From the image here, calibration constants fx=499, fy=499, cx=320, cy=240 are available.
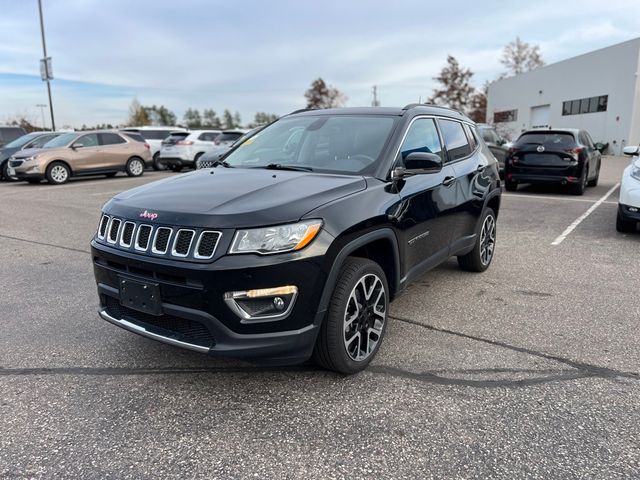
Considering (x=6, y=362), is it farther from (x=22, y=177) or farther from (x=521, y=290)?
(x=22, y=177)

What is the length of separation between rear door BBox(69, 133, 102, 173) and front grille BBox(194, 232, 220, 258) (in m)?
14.7

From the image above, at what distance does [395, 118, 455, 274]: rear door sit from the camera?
12.1 ft

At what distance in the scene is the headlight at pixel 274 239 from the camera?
268 centimetres

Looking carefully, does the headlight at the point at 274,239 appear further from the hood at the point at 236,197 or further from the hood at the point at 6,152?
the hood at the point at 6,152

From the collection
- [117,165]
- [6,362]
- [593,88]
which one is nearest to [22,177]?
[117,165]

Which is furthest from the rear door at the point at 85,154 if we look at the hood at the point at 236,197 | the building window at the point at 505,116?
the building window at the point at 505,116

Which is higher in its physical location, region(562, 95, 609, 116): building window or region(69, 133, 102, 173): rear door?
region(562, 95, 609, 116): building window

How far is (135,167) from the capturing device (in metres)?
17.4

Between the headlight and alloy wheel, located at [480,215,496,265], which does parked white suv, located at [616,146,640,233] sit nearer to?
alloy wheel, located at [480,215,496,265]

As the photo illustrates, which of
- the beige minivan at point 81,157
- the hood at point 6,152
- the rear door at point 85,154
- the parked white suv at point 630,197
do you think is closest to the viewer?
the parked white suv at point 630,197

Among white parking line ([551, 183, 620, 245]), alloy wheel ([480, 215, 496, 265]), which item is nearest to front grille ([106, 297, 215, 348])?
alloy wheel ([480, 215, 496, 265])

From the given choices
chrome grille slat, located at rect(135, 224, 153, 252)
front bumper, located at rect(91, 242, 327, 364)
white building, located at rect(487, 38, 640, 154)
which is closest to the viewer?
front bumper, located at rect(91, 242, 327, 364)

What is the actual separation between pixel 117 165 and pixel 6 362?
14.5 m

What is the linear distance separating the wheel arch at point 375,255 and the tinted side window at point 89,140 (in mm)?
14744
